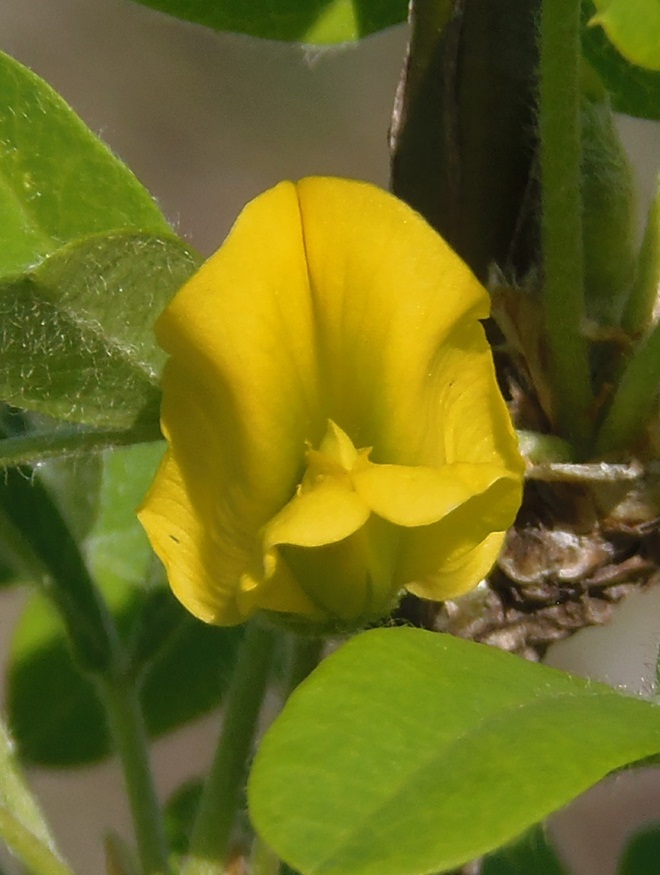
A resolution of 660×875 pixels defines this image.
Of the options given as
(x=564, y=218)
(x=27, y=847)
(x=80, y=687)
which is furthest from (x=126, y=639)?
(x=564, y=218)

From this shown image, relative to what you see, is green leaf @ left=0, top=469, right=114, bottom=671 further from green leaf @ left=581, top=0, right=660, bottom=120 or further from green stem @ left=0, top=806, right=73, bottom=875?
green leaf @ left=581, top=0, right=660, bottom=120

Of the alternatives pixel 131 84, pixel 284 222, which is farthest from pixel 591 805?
pixel 284 222

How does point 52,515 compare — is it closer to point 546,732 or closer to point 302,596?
point 302,596

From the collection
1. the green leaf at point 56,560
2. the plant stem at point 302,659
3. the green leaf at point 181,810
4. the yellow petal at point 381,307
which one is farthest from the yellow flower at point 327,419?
the green leaf at point 181,810

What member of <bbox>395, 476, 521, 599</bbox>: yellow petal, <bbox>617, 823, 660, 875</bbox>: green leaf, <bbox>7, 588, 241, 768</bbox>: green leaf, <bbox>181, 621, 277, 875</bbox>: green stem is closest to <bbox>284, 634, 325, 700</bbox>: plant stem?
<bbox>181, 621, 277, 875</bbox>: green stem

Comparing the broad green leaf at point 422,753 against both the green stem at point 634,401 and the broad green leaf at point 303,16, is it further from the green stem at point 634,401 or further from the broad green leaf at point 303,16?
the broad green leaf at point 303,16

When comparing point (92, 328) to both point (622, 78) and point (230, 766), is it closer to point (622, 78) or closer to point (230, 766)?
point (230, 766)
